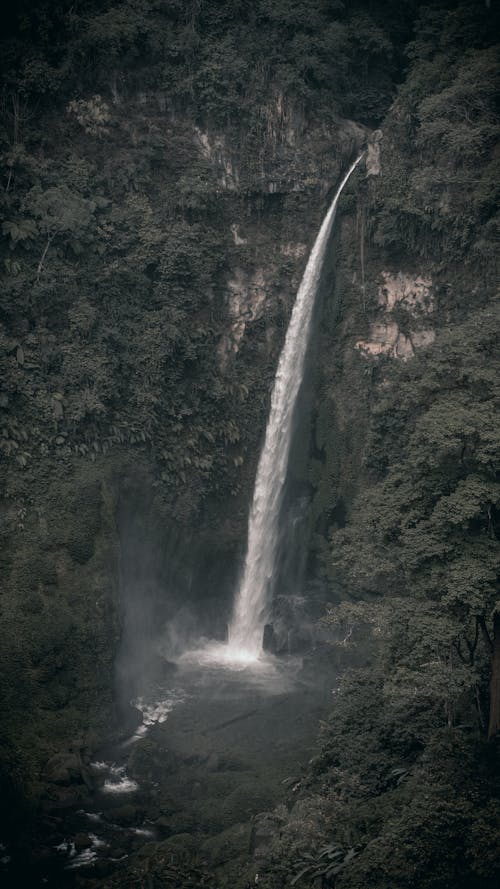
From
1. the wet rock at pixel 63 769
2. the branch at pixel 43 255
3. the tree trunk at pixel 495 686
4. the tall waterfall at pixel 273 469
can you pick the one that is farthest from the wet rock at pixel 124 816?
the branch at pixel 43 255

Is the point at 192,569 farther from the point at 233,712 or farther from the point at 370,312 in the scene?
the point at 370,312

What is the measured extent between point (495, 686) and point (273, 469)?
15.2m

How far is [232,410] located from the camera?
3275cm

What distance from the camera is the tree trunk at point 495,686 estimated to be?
18875mm

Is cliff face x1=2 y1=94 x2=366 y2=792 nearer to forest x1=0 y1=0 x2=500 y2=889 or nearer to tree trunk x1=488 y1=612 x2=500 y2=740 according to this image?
forest x1=0 y1=0 x2=500 y2=889

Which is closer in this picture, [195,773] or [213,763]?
[195,773]

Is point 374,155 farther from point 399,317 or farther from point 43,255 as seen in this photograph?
point 43,255

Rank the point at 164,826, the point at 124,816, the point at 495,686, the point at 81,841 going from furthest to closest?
1. the point at 124,816
2. the point at 164,826
3. the point at 81,841
4. the point at 495,686

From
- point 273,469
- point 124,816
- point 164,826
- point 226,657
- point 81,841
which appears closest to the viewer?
point 81,841

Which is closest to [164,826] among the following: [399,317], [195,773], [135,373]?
[195,773]

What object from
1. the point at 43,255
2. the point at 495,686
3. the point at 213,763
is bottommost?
the point at 213,763

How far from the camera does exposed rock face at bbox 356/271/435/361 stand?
31.2m

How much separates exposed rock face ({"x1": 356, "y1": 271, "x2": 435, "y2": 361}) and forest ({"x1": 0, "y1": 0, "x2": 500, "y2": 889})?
11cm

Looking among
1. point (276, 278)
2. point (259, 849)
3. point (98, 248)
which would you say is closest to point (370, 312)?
point (276, 278)
